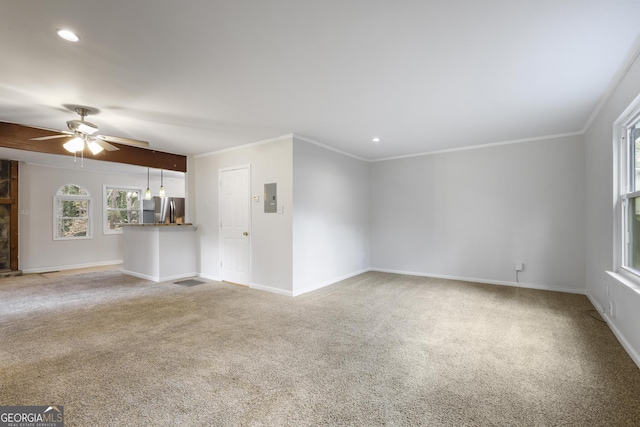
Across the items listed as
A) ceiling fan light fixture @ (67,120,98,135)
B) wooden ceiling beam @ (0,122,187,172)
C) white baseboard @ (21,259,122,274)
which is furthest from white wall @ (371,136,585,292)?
white baseboard @ (21,259,122,274)

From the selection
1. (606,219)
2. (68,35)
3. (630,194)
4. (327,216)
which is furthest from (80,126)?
(606,219)

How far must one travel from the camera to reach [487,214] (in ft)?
17.0

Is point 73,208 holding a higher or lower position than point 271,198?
lower

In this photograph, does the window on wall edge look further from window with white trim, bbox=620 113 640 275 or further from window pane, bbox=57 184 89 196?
window pane, bbox=57 184 89 196

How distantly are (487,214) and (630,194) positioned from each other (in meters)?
2.47

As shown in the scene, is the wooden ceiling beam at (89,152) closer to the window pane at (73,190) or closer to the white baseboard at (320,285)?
the window pane at (73,190)

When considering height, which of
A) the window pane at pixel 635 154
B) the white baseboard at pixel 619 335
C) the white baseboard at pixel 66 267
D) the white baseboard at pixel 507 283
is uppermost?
the window pane at pixel 635 154

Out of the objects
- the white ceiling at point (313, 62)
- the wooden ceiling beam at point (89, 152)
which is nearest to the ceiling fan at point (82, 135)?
the white ceiling at point (313, 62)

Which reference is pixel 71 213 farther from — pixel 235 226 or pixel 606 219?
pixel 606 219

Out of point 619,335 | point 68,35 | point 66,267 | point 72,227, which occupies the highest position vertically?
point 68,35

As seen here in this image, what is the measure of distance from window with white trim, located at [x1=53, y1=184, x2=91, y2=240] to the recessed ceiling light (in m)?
6.65

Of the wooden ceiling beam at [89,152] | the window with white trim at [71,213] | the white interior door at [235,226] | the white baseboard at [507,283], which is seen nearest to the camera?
the wooden ceiling beam at [89,152]

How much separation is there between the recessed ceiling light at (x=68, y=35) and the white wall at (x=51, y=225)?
6317 mm

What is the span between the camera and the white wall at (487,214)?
180 inches
